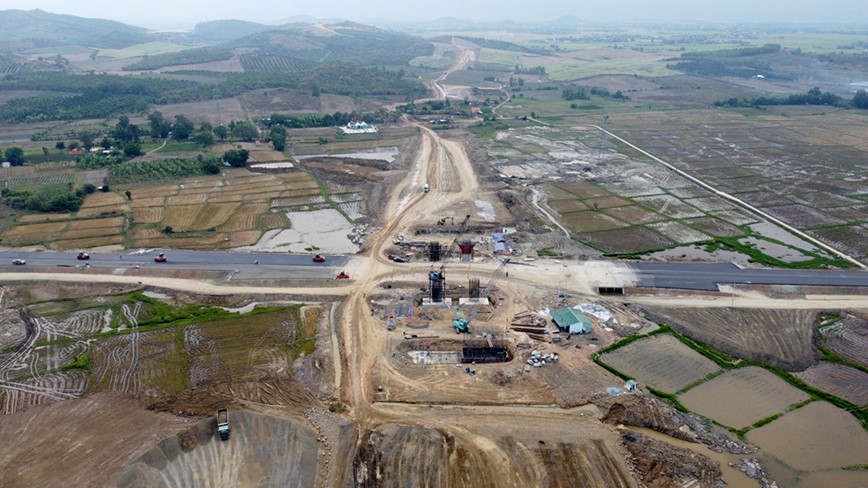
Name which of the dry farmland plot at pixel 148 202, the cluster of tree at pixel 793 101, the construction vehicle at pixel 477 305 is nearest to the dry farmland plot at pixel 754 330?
the construction vehicle at pixel 477 305

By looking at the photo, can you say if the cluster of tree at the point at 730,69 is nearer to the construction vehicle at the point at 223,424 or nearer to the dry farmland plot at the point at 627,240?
the dry farmland plot at the point at 627,240

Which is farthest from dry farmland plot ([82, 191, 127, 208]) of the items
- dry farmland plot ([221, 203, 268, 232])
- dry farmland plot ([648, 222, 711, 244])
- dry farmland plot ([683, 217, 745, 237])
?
dry farmland plot ([683, 217, 745, 237])

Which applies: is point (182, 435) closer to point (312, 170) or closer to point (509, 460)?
point (509, 460)

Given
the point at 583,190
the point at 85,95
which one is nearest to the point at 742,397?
the point at 583,190

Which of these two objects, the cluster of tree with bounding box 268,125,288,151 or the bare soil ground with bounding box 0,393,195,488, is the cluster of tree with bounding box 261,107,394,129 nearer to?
the cluster of tree with bounding box 268,125,288,151

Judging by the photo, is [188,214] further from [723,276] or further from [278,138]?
[723,276]

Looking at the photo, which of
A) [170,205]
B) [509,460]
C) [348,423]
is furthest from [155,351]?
[170,205]

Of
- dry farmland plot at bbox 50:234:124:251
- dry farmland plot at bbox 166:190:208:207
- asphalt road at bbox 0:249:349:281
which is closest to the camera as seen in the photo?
asphalt road at bbox 0:249:349:281
